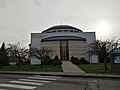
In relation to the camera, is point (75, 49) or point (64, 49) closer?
point (75, 49)

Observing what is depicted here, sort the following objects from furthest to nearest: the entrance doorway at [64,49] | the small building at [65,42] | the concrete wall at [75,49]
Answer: the entrance doorway at [64,49] → the small building at [65,42] → the concrete wall at [75,49]

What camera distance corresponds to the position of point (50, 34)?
88.6 m

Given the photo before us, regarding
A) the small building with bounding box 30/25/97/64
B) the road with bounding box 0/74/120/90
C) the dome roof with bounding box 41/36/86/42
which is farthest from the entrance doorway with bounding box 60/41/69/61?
the road with bounding box 0/74/120/90

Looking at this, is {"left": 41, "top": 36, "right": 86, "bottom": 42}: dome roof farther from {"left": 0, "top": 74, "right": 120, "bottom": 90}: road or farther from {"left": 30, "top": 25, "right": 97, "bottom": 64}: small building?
{"left": 0, "top": 74, "right": 120, "bottom": 90}: road

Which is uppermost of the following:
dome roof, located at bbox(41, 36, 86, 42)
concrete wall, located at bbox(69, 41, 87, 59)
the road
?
dome roof, located at bbox(41, 36, 86, 42)

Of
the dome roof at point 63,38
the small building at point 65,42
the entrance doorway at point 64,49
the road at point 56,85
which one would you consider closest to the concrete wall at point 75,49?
the small building at point 65,42

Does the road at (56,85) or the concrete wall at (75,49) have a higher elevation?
the concrete wall at (75,49)

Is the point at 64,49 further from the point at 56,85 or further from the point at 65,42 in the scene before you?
the point at 56,85

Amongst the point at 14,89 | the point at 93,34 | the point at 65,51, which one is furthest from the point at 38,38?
the point at 14,89

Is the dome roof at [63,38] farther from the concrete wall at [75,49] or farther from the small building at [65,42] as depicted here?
the concrete wall at [75,49]

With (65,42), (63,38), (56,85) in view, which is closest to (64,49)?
(65,42)

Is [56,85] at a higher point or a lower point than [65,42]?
lower

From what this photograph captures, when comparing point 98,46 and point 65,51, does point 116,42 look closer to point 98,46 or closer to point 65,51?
point 98,46

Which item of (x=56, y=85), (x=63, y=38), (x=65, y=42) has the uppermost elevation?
(x=63, y=38)
